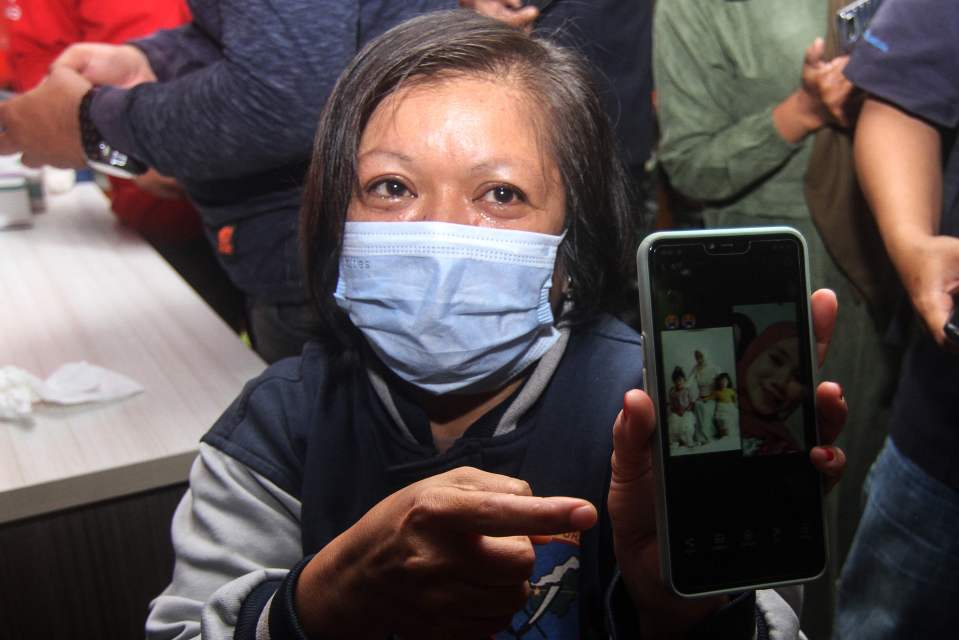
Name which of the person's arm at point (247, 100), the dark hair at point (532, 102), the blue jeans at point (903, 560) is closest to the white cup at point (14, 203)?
the person's arm at point (247, 100)

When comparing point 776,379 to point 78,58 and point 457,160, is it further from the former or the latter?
point 78,58

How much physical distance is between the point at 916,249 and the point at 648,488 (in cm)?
58

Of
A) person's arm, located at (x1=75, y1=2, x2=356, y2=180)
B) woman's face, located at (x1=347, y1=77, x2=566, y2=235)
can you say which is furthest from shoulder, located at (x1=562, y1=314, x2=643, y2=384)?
person's arm, located at (x1=75, y1=2, x2=356, y2=180)

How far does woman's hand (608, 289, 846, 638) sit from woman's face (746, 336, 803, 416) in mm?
21

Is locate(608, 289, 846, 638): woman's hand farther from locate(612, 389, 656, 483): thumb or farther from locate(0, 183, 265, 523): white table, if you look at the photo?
locate(0, 183, 265, 523): white table

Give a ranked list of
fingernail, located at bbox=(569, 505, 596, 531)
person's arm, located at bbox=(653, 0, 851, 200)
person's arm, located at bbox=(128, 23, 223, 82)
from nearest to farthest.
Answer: fingernail, located at bbox=(569, 505, 596, 531), person's arm, located at bbox=(128, 23, 223, 82), person's arm, located at bbox=(653, 0, 851, 200)

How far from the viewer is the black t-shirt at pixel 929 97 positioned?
40.9 inches

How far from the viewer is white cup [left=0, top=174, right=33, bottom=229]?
2020 mm

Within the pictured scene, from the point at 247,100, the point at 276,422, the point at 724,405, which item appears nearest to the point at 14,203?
the point at 247,100

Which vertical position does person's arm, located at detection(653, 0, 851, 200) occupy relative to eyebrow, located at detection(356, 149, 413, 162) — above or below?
below

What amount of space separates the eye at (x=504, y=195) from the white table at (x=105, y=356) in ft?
1.80

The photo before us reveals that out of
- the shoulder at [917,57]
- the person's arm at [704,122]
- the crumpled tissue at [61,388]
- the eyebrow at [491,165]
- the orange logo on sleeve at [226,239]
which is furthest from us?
the person's arm at [704,122]

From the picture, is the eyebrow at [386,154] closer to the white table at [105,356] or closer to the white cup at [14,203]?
the white table at [105,356]

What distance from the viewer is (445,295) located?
803 millimetres
